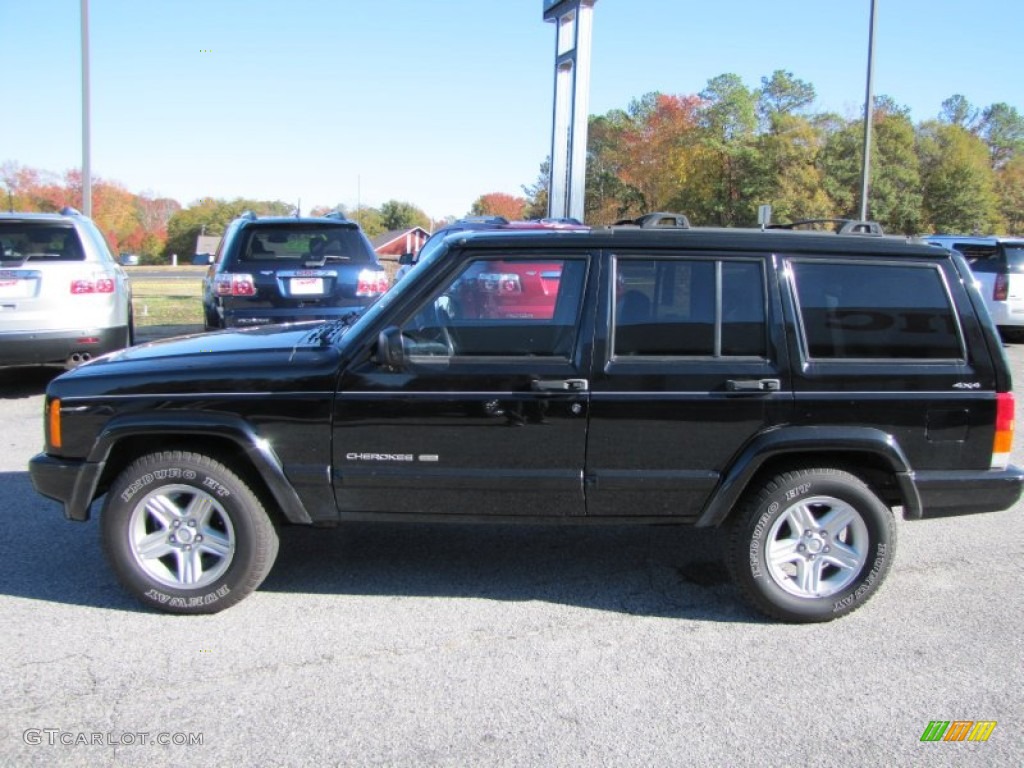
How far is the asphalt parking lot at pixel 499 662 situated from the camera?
291cm

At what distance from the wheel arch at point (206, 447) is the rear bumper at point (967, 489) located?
277 cm

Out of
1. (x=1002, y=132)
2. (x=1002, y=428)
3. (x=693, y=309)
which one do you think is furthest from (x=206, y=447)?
(x=1002, y=132)

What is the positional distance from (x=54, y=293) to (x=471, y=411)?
604cm

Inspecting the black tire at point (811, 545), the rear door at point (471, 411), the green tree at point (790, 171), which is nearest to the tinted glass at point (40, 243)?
the rear door at point (471, 411)

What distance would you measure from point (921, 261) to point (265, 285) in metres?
6.62

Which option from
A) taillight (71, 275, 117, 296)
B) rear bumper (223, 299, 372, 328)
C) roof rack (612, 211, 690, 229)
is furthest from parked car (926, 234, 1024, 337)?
taillight (71, 275, 117, 296)

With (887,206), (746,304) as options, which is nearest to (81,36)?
(746,304)

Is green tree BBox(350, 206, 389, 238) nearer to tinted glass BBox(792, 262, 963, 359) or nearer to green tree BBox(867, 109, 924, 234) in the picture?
green tree BBox(867, 109, 924, 234)

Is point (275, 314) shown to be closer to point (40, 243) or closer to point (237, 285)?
point (237, 285)

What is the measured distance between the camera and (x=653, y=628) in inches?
150

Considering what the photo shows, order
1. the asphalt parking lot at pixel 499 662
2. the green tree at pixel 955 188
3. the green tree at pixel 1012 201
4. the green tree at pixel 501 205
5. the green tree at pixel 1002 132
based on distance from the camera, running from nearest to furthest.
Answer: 1. the asphalt parking lot at pixel 499 662
2. the green tree at pixel 955 188
3. the green tree at pixel 1012 201
4. the green tree at pixel 1002 132
5. the green tree at pixel 501 205

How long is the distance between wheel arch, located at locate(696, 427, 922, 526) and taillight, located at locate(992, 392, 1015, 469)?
1.33 feet

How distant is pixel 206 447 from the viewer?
153 inches

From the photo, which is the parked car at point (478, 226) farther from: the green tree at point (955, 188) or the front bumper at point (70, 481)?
the green tree at point (955, 188)
